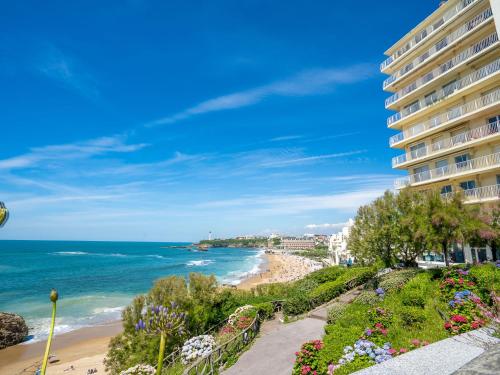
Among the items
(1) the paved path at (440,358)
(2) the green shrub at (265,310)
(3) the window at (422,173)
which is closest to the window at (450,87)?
(3) the window at (422,173)

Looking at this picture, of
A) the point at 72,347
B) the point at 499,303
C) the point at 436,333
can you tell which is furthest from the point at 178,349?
the point at 72,347

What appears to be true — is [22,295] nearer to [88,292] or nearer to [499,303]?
[88,292]

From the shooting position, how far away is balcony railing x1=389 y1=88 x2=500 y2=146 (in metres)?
21.4

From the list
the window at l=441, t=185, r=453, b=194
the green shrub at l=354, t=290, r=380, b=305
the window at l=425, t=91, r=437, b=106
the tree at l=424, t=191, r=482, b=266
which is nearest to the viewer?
the green shrub at l=354, t=290, r=380, b=305

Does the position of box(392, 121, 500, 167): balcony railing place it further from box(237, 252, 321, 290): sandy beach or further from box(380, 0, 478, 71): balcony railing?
box(237, 252, 321, 290): sandy beach

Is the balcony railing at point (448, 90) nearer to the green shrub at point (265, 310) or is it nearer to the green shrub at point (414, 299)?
the green shrub at point (414, 299)

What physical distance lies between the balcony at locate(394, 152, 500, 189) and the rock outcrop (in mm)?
36223

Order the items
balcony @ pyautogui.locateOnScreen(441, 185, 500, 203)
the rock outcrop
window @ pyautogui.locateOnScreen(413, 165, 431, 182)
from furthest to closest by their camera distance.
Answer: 1. window @ pyautogui.locateOnScreen(413, 165, 431, 182)
2. the rock outcrop
3. balcony @ pyautogui.locateOnScreen(441, 185, 500, 203)

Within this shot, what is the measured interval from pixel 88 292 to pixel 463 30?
5975cm

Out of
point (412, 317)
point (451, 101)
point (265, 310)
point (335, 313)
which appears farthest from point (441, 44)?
point (265, 310)

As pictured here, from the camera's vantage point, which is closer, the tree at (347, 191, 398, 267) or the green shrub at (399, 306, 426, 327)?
the green shrub at (399, 306, 426, 327)

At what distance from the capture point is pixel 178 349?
517 inches

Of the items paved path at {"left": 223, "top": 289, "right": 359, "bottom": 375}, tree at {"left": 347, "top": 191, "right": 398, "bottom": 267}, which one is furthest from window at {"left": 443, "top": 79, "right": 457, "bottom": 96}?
paved path at {"left": 223, "top": 289, "right": 359, "bottom": 375}

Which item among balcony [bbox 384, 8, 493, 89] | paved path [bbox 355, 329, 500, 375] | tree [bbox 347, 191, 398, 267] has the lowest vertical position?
paved path [bbox 355, 329, 500, 375]
